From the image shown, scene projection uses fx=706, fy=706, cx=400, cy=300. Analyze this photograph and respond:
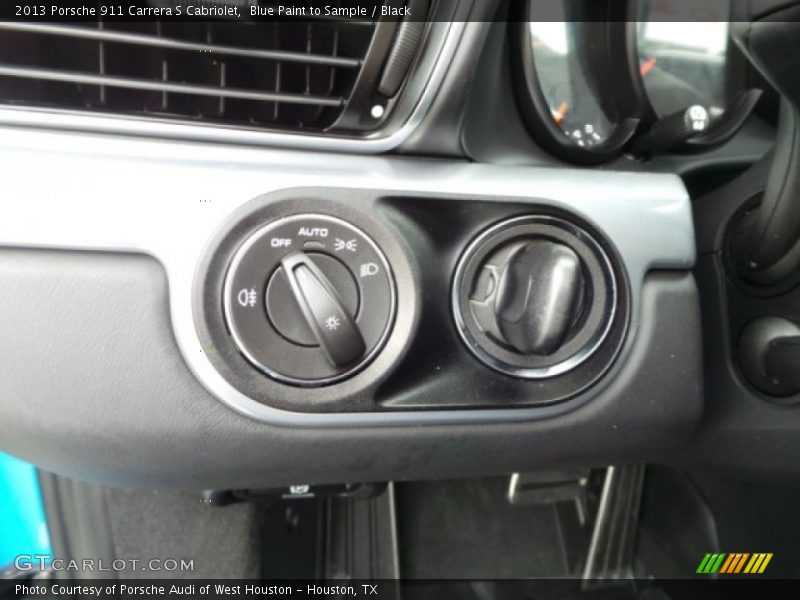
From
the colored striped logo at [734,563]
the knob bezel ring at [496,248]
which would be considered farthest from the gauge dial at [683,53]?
the colored striped logo at [734,563]

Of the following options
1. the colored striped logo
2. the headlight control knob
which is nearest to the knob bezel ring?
the headlight control knob

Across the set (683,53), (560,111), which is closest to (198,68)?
(560,111)

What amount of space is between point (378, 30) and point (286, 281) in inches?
8.8

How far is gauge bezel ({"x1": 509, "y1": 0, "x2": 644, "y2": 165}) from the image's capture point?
69cm

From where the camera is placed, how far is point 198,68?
60 cm

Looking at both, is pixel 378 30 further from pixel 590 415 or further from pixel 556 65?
pixel 590 415

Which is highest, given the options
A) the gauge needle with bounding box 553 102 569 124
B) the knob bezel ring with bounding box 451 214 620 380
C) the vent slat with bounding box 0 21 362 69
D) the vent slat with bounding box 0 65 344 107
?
the vent slat with bounding box 0 21 362 69

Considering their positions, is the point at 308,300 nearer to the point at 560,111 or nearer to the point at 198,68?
the point at 198,68

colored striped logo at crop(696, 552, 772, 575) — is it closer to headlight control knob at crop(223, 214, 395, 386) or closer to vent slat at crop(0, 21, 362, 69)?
headlight control knob at crop(223, 214, 395, 386)

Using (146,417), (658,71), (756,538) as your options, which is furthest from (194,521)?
(658,71)

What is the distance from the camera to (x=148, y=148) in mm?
584

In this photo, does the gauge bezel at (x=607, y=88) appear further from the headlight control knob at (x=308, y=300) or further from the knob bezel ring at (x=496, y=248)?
the headlight control knob at (x=308, y=300)

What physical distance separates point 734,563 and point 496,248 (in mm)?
680

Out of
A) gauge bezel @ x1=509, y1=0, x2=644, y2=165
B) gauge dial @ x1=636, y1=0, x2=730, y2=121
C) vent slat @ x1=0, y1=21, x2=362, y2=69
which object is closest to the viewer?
vent slat @ x1=0, y1=21, x2=362, y2=69
